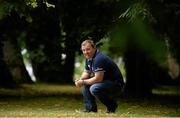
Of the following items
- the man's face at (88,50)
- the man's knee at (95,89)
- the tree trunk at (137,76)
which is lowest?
the tree trunk at (137,76)

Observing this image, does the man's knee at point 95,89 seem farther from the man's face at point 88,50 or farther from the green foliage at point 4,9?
the green foliage at point 4,9

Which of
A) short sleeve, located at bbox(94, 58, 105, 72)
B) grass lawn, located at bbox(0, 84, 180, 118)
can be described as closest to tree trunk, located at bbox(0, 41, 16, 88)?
grass lawn, located at bbox(0, 84, 180, 118)

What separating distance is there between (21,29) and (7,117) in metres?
10.1

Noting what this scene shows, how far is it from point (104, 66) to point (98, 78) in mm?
244

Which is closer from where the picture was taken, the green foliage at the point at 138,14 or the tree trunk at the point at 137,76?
the green foliage at the point at 138,14

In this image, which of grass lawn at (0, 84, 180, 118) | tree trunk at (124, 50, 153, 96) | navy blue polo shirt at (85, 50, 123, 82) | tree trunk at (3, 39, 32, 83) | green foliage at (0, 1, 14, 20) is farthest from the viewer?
tree trunk at (3, 39, 32, 83)

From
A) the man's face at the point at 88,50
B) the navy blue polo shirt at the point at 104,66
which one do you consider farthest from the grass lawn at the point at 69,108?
the man's face at the point at 88,50

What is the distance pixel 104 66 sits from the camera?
903 centimetres

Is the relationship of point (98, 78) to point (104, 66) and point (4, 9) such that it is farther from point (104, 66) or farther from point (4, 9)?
point (4, 9)

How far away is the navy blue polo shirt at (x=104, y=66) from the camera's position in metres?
8.97

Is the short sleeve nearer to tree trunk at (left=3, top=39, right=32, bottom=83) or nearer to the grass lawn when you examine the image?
the grass lawn

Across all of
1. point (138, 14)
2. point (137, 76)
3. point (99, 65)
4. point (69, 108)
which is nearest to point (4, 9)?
point (138, 14)

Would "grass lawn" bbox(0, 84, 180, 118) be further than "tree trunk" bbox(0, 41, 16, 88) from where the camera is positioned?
No

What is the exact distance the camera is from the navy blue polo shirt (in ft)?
29.4
